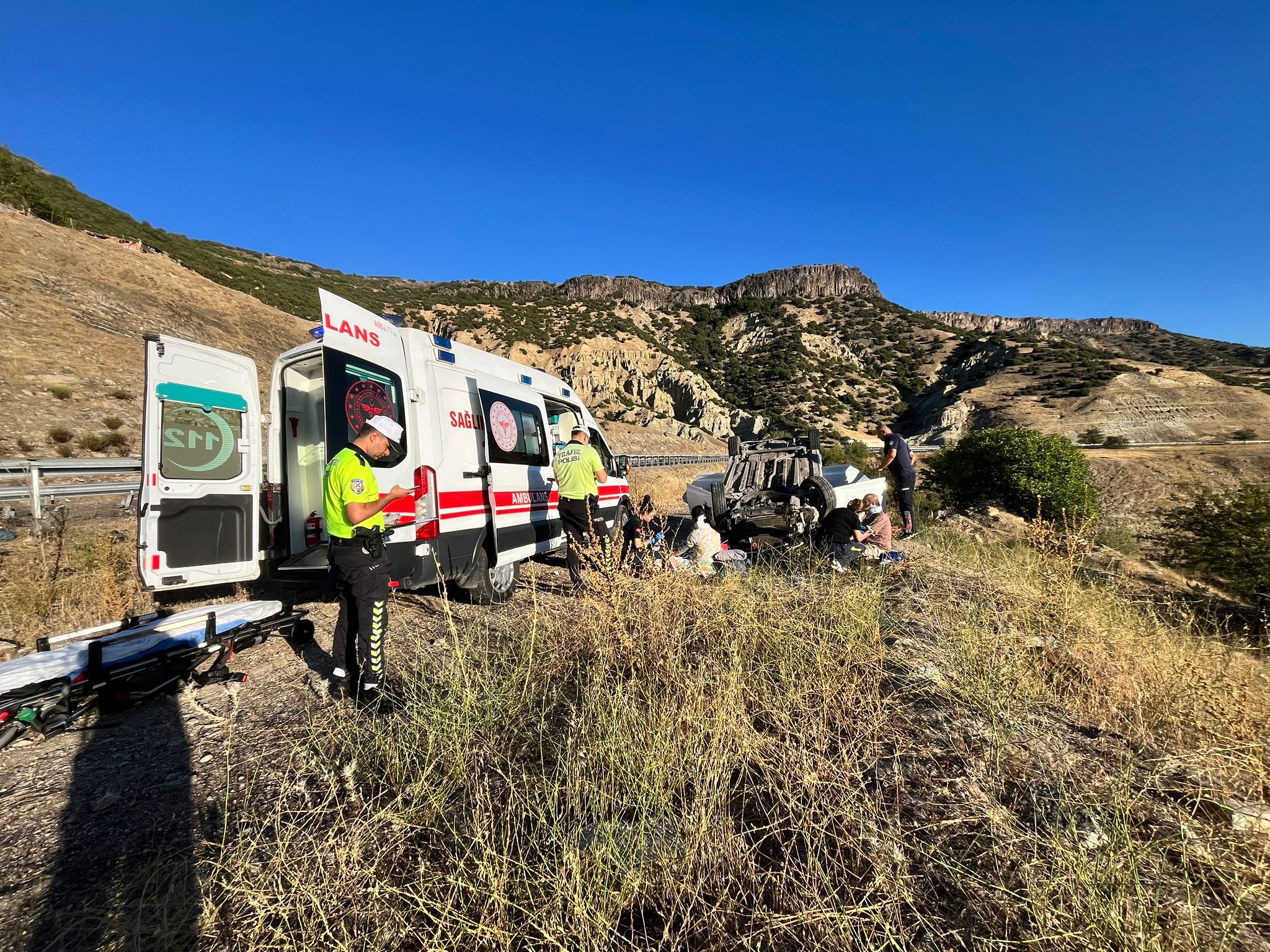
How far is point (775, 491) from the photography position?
8141 mm

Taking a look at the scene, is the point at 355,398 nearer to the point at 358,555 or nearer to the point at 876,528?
the point at 358,555

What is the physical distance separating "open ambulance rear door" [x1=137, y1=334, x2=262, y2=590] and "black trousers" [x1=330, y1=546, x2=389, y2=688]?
1.62m

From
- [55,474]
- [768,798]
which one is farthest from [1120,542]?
[55,474]

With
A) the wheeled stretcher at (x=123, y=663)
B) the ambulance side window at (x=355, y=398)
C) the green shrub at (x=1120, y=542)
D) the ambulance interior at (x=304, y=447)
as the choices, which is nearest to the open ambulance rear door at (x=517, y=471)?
the ambulance side window at (x=355, y=398)

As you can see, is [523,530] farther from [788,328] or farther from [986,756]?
[788,328]

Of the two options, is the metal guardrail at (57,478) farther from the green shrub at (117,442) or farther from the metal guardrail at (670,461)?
the metal guardrail at (670,461)

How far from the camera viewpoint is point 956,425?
41.9 meters

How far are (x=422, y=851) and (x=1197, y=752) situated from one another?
3053mm

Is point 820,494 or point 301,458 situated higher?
point 301,458

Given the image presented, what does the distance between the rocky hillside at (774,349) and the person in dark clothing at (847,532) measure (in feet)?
80.2

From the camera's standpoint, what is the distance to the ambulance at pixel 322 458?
393 centimetres

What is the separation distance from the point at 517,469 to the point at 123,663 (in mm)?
3213

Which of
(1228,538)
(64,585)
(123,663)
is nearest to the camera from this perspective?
(123,663)

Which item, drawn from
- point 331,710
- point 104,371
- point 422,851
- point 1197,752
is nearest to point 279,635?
point 331,710
